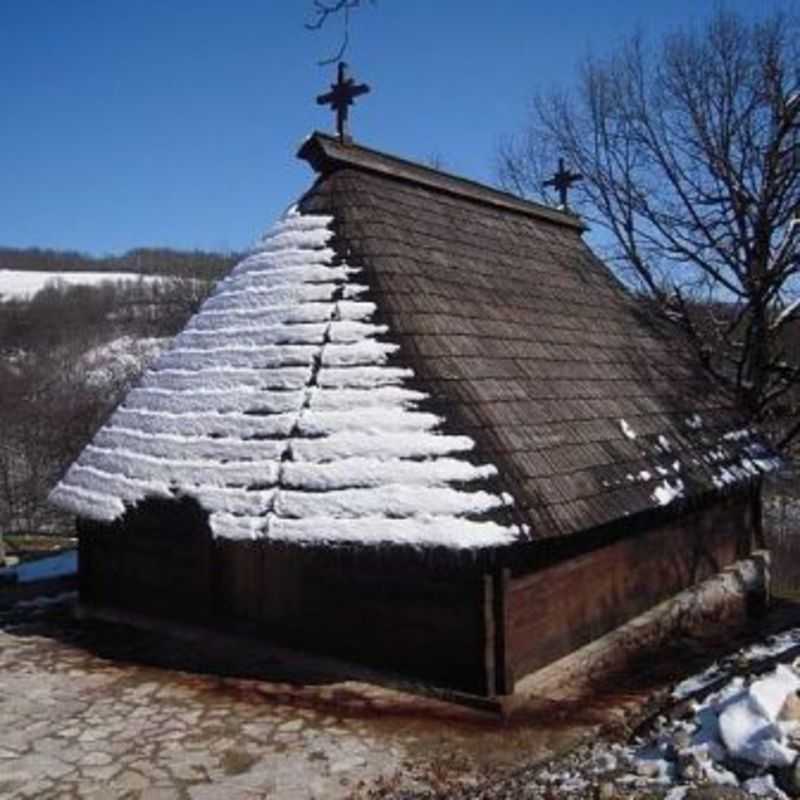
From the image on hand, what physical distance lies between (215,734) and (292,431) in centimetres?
226

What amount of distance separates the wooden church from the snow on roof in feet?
0.06

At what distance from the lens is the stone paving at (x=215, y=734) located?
4961mm

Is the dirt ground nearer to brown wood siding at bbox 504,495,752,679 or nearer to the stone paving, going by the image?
the stone paving

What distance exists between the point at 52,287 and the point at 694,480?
50.3 metres

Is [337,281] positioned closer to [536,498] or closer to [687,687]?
[536,498]

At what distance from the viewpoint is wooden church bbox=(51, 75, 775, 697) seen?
6168mm

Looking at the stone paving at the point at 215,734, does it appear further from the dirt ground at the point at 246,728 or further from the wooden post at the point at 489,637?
the wooden post at the point at 489,637

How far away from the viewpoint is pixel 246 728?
225 inches

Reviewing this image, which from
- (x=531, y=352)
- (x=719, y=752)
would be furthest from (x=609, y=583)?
(x=719, y=752)

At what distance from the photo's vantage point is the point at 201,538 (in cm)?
749

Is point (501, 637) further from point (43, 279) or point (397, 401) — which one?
point (43, 279)

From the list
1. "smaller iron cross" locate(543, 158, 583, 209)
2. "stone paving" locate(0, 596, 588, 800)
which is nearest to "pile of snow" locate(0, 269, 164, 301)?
"smaller iron cross" locate(543, 158, 583, 209)

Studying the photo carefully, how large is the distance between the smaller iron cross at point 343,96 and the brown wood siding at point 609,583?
4978mm

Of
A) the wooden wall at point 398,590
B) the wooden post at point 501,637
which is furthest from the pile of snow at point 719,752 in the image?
the wooden wall at point 398,590
